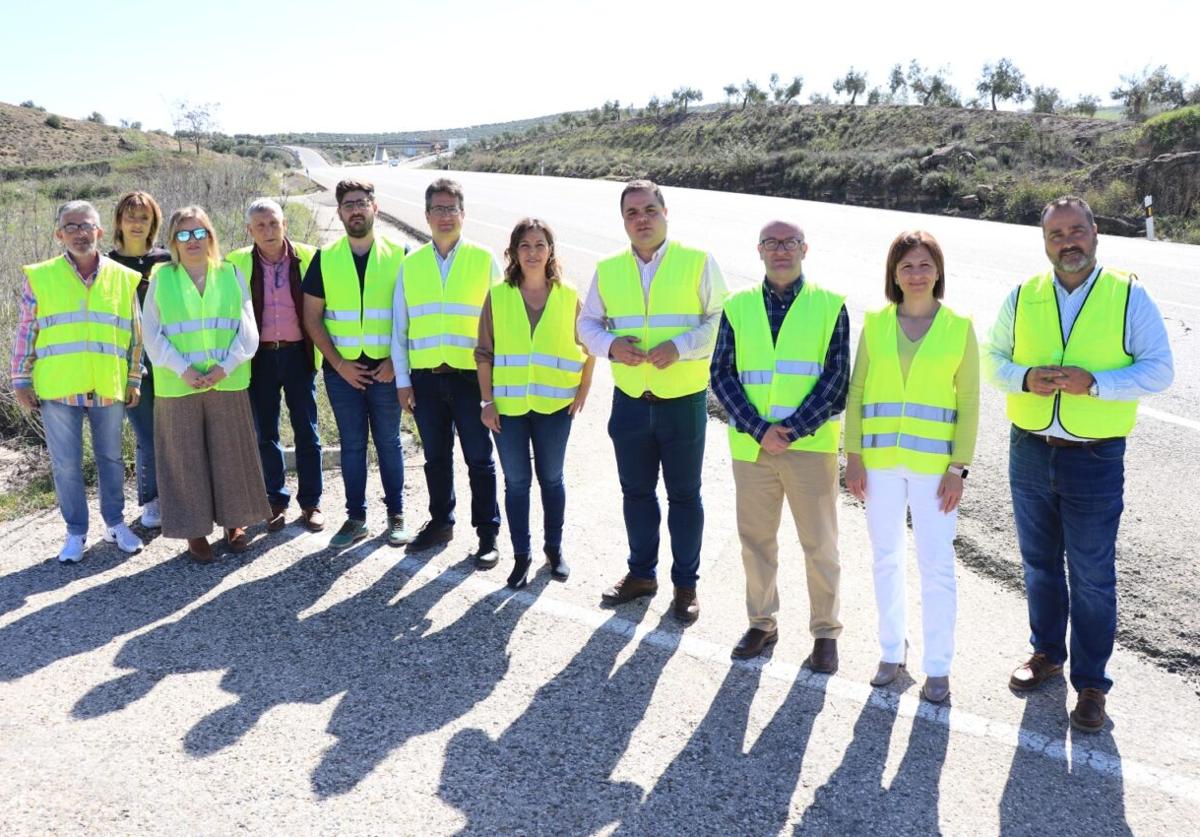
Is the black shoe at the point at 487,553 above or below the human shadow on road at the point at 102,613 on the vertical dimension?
above

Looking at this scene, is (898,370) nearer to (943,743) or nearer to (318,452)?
(943,743)

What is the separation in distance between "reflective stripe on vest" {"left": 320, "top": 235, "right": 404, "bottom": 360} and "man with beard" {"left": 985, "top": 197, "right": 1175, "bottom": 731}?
3.35 m

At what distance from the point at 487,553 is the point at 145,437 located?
2446 mm

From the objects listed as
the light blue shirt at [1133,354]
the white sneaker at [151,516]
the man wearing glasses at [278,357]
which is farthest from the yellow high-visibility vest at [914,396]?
the white sneaker at [151,516]

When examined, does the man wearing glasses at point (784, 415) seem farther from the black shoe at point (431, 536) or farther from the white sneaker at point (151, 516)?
the white sneaker at point (151, 516)

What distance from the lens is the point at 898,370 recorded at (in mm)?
4043

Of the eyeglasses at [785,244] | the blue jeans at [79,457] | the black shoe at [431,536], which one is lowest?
the black shoe at [431,536]

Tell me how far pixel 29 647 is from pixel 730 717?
340 cm

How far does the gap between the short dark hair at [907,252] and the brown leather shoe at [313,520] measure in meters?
3.82

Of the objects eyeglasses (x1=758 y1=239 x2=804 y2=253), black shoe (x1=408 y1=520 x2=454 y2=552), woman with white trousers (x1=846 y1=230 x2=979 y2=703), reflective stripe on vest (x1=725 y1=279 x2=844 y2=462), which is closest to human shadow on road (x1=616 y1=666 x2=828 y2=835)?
woman with white trousers (x1=846 y1=230 x2=979 y2=703)

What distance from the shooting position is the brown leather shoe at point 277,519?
6.11 m

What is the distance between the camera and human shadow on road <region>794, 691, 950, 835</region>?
328 cm

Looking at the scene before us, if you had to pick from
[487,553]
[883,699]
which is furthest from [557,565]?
[883,699]

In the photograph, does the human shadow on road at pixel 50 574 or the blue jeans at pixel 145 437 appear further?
the blue jeans at pixel 145 437
